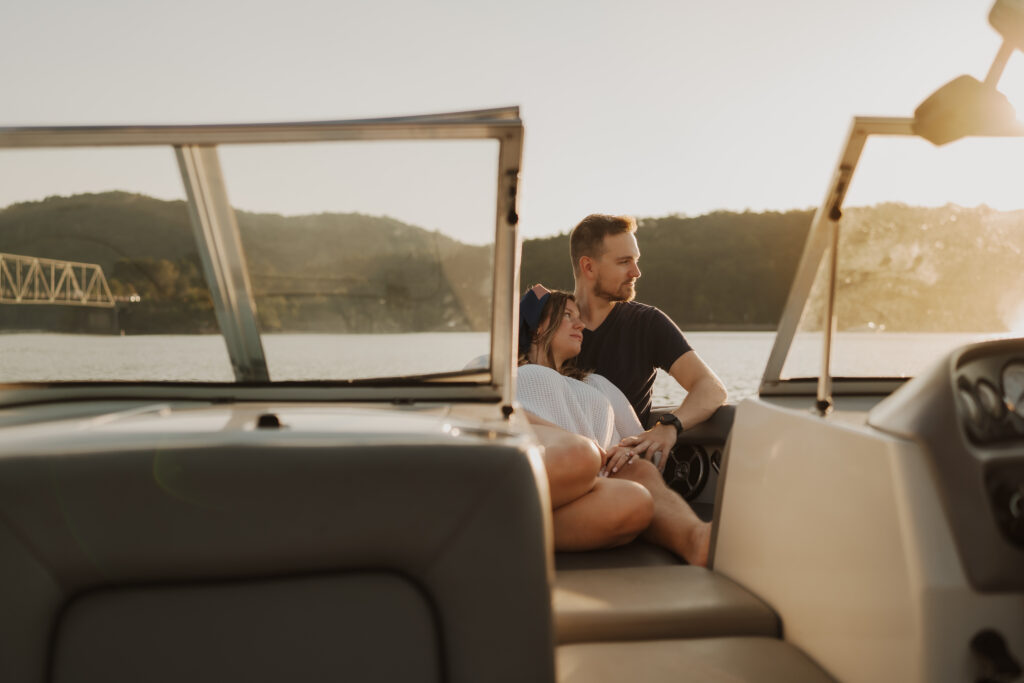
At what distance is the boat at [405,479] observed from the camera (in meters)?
0.84

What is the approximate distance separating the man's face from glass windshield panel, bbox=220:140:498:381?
1651 mm

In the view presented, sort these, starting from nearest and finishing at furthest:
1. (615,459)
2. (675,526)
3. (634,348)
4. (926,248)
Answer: (926,248) → (675,526) → (615,459) → (634,348)

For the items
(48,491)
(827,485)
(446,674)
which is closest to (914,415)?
(827,485)

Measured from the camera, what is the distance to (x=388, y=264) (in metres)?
1.90

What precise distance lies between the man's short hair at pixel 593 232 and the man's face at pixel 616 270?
30 millimetres

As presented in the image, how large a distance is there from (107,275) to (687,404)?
2251 millimetres

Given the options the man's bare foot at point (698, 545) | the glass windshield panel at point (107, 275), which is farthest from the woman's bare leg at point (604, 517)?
the glass windshield panel at point (107, 275)

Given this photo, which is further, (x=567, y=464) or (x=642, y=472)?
(x=642, y=472)

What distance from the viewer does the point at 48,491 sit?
0.82 meters

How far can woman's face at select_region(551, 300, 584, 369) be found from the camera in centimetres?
319

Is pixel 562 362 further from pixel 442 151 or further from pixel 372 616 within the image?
pixel 372 616

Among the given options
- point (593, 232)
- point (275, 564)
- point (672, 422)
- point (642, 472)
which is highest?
point (593, 232)

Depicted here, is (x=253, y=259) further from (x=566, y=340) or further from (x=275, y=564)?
(x=566, y=340)

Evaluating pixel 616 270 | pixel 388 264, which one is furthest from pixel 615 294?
pixel 388 264
